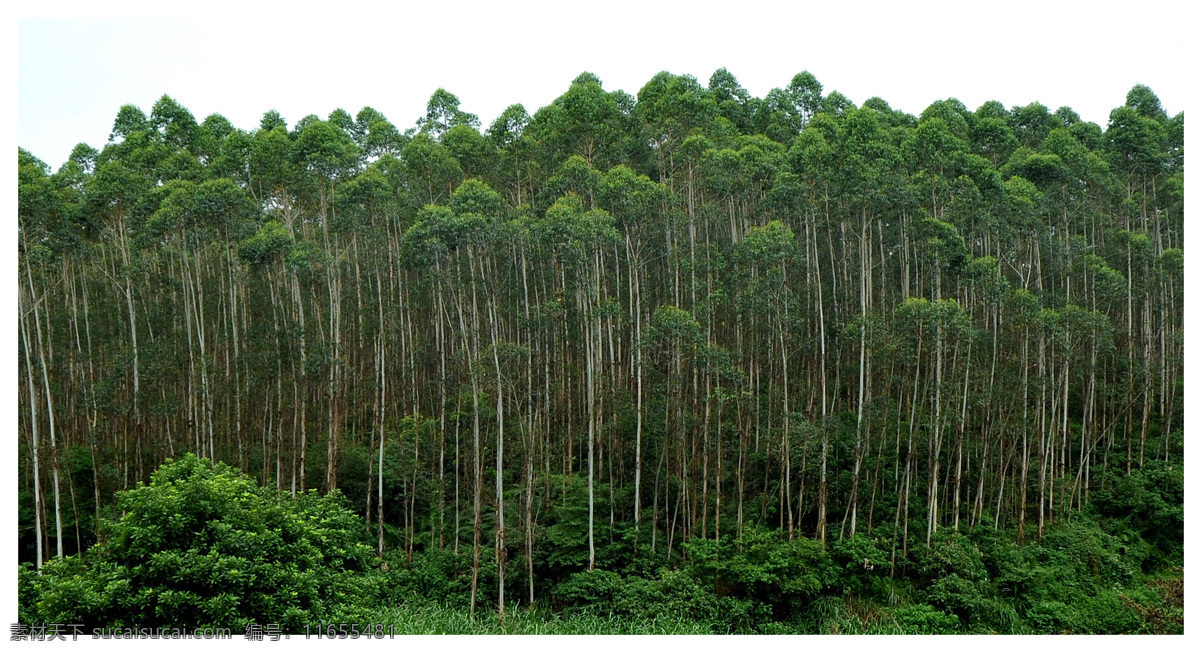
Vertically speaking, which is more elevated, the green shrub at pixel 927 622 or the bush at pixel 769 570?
the bush at pixel 769 570

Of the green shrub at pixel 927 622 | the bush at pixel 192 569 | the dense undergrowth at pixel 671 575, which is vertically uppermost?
the bush at pixel 192 569

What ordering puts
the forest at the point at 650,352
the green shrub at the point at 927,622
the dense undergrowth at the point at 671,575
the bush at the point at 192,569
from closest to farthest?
the bush at the point at 192,569 → the dense undergrowth at the point at 671,575 → the green shrub at the point at 927,622 → the forest at the point at 650,352

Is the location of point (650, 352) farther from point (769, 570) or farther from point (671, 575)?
point (769, 570)

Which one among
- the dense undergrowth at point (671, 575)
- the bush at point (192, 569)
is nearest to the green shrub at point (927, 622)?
the dense undergrowth at point (671, 575)

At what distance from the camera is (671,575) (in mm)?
8414

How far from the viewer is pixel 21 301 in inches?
378

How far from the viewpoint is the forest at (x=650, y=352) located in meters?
8.95

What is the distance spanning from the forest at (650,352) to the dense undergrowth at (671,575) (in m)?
0.05

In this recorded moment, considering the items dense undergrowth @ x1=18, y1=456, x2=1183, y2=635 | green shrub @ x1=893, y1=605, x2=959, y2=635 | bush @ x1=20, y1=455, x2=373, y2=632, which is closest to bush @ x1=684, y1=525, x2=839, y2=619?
dense undergrowth @ x1=18, y1=456, x2=1183, y2=635

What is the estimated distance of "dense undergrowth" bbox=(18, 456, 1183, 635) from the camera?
5500mm

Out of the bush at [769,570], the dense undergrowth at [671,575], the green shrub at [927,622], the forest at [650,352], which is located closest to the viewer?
the dense undergrowth at [671,575]

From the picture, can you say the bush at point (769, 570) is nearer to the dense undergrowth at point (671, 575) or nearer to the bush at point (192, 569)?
the dense undergrowth at point (671, 575)

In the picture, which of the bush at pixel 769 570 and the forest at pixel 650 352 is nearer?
the bush at pixel 769 570

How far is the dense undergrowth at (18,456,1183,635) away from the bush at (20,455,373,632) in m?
0.02
